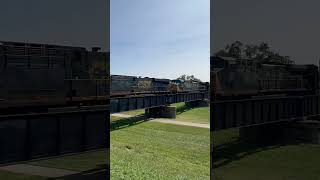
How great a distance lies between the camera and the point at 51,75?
8.73m

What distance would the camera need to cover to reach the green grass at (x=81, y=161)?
8634mm

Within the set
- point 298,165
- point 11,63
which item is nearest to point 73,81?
point 11,63

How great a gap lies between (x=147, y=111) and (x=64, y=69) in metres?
25.5

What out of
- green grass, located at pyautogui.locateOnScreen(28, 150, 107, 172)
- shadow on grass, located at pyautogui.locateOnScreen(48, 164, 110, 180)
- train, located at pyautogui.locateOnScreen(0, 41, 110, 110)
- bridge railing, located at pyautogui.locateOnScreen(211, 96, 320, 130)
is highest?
train, located at pyautogui.locateOnScreen(0, 41, 110, 110)

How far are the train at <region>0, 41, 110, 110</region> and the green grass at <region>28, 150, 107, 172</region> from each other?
4.16ft

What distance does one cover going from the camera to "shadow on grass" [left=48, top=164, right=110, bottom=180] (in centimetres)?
934

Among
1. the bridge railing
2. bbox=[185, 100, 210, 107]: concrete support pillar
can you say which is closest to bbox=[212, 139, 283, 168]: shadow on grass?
the bridge railing

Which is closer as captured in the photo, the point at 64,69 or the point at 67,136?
the point at 67,136

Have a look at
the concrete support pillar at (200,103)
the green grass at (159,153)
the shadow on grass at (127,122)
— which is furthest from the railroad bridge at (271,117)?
the concrete support pillar at (200,103)

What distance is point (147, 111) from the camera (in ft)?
114

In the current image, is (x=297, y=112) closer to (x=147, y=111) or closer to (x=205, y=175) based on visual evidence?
(x=205, y=175)

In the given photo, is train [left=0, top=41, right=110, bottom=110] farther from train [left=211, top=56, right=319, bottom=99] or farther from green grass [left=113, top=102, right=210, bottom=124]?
green grass [left=113, top=102, right=210, bottom=124]

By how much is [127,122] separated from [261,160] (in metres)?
17.1

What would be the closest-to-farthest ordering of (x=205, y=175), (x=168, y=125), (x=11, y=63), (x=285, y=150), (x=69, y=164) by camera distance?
1. (x=11, y=63)
2. (x=69, y=164)
3. (x=285, y=150)
4. (x=205, y=175)
5. (x=168, y=125)
